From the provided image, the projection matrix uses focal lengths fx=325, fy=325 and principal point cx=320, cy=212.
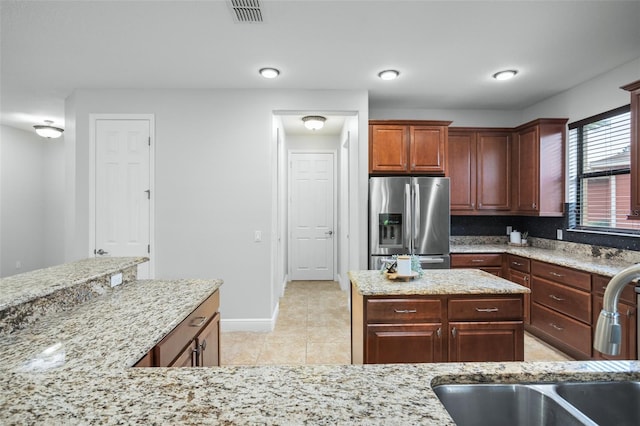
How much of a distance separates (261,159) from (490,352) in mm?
2711

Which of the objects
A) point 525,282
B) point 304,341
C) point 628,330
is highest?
point 525,282

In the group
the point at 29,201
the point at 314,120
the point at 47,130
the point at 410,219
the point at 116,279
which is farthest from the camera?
the point at 29,201

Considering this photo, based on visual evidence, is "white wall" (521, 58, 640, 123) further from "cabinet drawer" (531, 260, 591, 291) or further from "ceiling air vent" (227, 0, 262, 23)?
"ceiling air vent" (227, 0, 262, 23)

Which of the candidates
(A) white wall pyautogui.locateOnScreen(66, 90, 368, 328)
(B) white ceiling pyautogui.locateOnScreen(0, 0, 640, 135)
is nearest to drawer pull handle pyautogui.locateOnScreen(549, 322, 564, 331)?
(B) white ceiling pyautogui.locateOnScreen(0, 0, 640, 135)

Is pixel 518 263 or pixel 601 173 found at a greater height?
pixel 601 173

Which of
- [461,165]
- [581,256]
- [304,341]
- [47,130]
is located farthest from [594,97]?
[47,130]

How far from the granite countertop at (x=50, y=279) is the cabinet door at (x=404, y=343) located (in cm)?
156

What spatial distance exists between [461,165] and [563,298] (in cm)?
184

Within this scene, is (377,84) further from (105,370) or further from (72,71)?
(105,370)

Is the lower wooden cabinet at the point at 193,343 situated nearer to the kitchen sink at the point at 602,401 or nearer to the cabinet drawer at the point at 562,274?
the kitchen sink at the point at 602,401

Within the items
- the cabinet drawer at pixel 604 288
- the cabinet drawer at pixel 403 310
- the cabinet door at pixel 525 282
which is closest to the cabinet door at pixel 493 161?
the cabinet door at pixel 525 282

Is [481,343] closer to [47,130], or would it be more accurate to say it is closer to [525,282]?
[525,282]

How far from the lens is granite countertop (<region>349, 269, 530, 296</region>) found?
1963 mm

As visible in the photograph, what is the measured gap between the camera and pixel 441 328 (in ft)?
6.56
